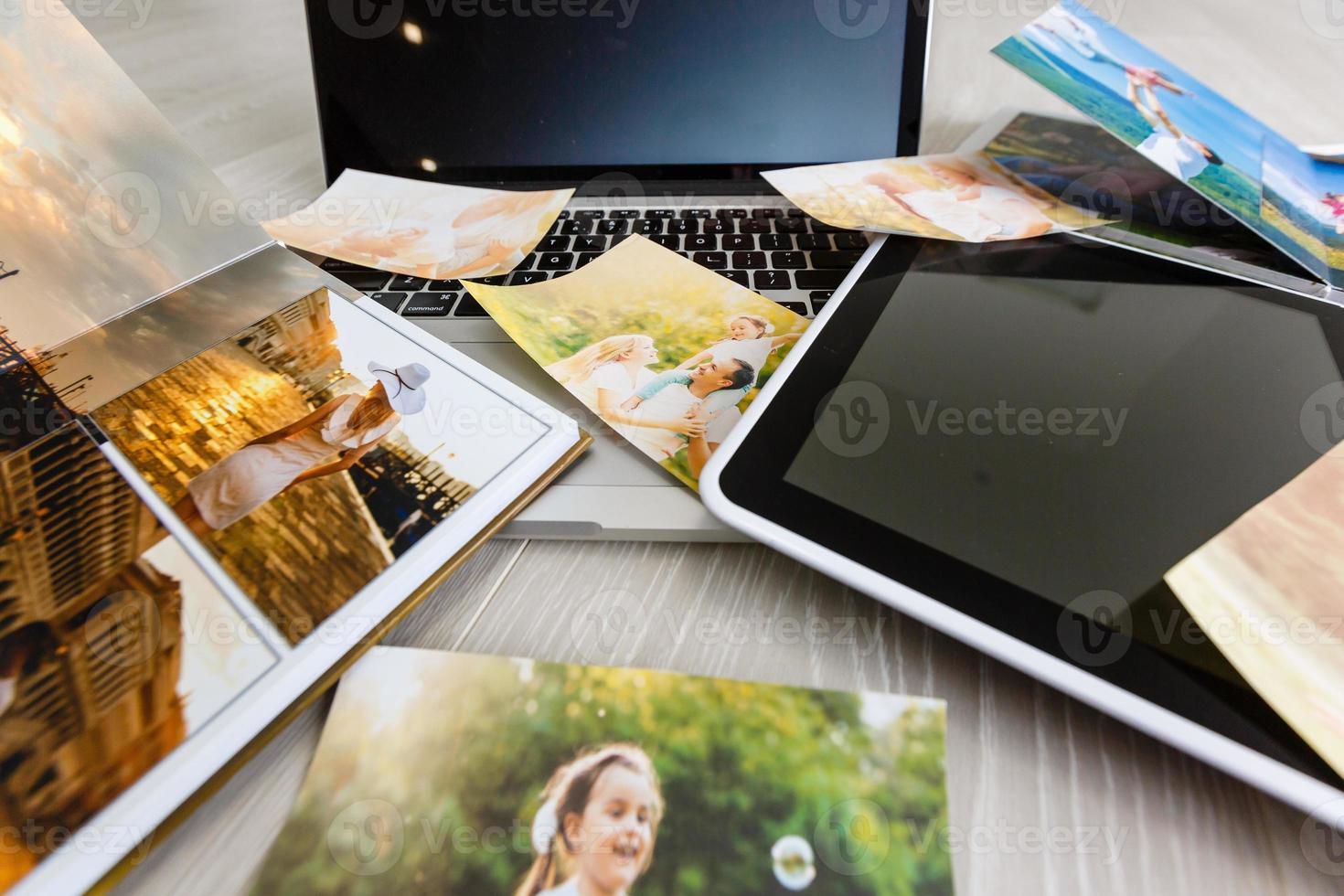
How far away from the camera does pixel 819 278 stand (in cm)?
50

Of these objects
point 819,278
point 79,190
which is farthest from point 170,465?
point 819,278

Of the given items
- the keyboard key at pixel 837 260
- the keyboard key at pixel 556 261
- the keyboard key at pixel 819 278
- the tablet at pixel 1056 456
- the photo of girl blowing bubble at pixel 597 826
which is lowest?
the photo of girl blowing bubble at pixel 597 826

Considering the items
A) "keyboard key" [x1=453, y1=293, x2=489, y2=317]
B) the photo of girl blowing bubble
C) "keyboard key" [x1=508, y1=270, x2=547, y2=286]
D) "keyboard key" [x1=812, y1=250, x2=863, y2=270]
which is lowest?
the photo of girl blowing bubble

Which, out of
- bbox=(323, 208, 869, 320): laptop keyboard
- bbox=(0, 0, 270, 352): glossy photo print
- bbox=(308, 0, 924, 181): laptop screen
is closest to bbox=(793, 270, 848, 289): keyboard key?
bbox=(323, 208, 869, 320): laptop keyboard

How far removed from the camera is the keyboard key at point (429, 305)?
18.5 inches

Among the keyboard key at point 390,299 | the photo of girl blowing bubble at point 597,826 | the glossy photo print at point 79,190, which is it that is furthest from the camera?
the keyboard key at point 390,299

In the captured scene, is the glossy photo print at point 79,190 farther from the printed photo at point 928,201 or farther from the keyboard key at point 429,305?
the printed photo at point 928,201

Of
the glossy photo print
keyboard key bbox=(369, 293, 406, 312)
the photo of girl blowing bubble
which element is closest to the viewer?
the photo of girl blowing bubble

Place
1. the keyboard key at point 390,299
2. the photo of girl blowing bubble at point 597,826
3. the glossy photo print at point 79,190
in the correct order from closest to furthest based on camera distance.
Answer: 1. the photo of girl blowing bubble at point 597,826
2. the glossy photo print at point 79,190
3. the keyboard key at point 390,299

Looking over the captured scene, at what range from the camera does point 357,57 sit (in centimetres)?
59

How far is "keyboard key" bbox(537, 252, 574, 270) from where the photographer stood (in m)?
0.52

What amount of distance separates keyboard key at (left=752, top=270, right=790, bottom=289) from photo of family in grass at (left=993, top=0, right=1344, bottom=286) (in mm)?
196

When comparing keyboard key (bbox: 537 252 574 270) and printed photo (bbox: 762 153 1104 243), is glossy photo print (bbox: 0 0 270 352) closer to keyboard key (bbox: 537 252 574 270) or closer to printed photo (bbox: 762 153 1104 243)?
keyboard key (bbox: 537 252 574 270)

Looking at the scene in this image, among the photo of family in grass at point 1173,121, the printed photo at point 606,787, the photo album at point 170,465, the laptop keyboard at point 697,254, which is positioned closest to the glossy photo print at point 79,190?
the photo album at point 170,465
